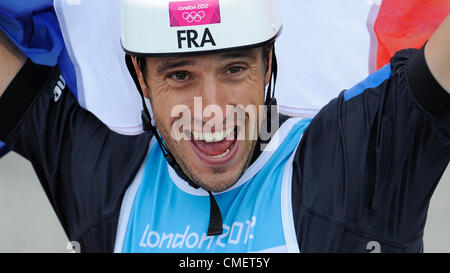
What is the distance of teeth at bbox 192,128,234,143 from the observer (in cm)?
226

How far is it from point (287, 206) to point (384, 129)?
358mm

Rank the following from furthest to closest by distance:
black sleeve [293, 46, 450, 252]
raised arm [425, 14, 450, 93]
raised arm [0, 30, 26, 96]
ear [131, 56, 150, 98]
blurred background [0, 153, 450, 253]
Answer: blurred background [0, 153, 450, 253] < raised arm [0, 30, 26, 96] < ear [131, 56, 150, 98] < black sleeve [293, 46, 450, 252] < raised arm [425, 14, 450, 93]

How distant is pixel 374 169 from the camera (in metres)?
2.17

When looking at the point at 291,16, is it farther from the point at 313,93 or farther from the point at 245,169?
the point at 245,169

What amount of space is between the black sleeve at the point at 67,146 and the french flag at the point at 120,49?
0.05 m

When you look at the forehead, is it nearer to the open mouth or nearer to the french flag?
A: the open mouth

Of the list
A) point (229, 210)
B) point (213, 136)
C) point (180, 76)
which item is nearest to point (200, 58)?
point (180, 76)

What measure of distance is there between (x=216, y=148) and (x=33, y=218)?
3390 mm

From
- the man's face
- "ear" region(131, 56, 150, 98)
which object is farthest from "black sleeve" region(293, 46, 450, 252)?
"ear" region(131, 56, 150, 98)

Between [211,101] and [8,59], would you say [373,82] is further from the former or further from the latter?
[8,59]

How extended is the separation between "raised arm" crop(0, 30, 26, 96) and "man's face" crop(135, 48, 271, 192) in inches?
21.1

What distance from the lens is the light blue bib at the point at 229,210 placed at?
2.25m

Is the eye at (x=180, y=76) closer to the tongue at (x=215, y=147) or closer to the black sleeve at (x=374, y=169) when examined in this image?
the tongue at (x=215, y=147)

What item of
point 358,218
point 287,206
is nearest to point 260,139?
point 287,206
